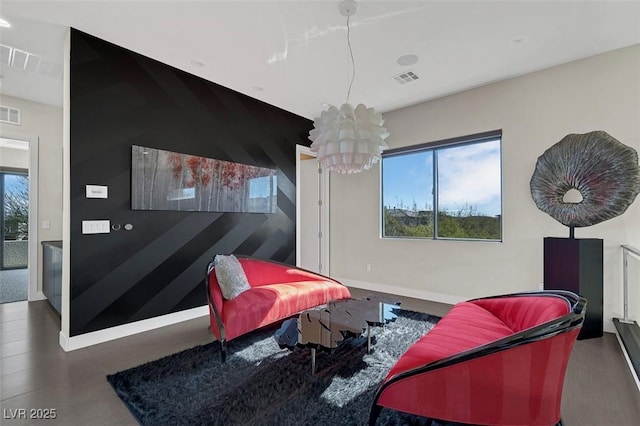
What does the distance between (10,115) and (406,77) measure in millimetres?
5809

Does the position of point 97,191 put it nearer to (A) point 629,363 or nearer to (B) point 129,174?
(B) point 129,174

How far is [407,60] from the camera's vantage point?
3.48 meters

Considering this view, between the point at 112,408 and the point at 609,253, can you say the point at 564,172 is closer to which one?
the point at 609,253

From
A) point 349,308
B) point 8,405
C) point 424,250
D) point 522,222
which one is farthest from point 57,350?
point 522,222

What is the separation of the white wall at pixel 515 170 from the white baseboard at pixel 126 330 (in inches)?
119

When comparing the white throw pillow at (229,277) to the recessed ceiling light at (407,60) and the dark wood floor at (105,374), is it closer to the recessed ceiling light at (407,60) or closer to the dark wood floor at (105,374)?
the dark wood floor at (105,374)

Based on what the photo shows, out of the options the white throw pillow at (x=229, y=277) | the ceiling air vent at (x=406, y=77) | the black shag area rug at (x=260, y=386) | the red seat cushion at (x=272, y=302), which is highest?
the ceiling air vent at (x=406, y=77)

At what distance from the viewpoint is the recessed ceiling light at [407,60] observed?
340cm

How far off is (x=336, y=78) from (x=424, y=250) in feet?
9.75

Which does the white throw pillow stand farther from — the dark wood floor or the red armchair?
the red armchair

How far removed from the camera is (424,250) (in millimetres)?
4727

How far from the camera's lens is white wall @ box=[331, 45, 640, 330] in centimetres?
325

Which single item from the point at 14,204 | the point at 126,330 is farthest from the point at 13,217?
the point at 126,330

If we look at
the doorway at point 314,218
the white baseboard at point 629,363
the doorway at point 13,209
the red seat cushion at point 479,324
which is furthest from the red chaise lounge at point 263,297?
the doorway at point 13,209
